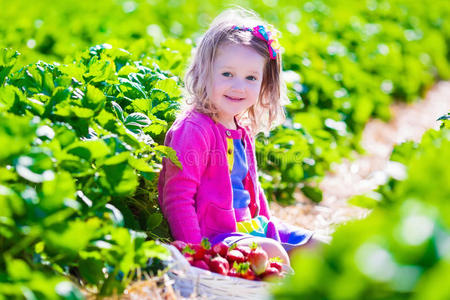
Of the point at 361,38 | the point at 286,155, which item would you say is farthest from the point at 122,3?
the point at 286,155

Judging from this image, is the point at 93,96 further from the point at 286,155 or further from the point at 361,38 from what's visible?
the point at 361,38

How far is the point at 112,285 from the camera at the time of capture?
2.15 meters

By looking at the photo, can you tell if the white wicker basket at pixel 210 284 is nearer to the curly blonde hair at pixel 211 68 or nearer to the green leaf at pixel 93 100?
the green leaf at pixel 93 100

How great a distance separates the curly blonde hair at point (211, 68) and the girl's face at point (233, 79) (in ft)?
0.11

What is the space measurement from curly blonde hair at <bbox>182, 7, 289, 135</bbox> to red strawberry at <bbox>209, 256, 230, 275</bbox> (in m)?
0.84

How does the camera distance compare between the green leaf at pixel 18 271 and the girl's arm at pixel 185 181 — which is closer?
the green leaf at pixel 18 271

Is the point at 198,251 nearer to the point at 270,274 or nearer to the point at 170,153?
the point at 270,274

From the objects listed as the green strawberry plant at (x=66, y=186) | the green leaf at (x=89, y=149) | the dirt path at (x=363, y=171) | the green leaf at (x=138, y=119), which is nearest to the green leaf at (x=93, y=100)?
the green strawberry plant at (x=66, y=186)

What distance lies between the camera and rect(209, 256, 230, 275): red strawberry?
8.07 ft

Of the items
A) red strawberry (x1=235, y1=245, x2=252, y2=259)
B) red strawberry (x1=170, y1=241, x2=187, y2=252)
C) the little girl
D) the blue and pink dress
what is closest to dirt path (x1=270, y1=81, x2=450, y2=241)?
the blue and pink dress

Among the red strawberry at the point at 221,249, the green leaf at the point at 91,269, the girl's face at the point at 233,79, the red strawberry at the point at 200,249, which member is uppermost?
the girl's face at the point at 233,79

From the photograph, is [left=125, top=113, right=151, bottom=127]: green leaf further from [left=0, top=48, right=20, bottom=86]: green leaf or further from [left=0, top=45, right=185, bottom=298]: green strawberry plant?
[left=0, top=48, right=20, bottom=86]: green leaf

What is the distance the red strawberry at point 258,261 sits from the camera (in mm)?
2521

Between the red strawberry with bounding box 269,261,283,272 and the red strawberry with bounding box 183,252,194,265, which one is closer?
the red strawberry with bounding box 183,252,194,265
